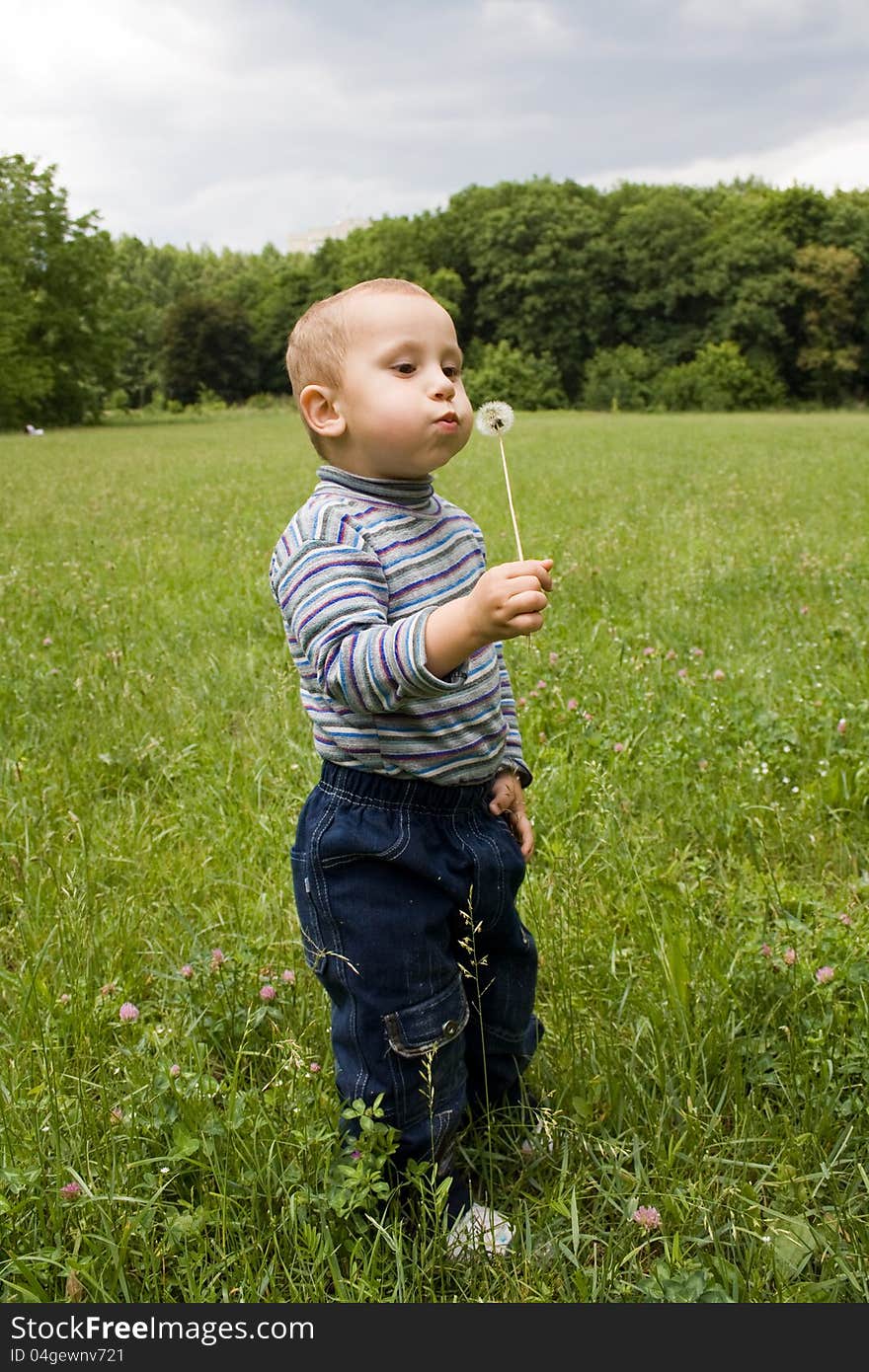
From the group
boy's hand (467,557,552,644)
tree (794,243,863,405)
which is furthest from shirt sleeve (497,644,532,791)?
tree (794,243,863,405)

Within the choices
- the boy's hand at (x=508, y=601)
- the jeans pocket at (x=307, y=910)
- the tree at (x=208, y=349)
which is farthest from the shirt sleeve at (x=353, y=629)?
the tree at (x=208, y=349)

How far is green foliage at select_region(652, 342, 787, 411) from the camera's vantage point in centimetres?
5084

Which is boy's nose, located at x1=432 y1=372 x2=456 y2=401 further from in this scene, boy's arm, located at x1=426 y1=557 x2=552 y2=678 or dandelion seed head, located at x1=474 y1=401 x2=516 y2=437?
boy's arm, located at x1=426 y1=557 x2=552 y2=678

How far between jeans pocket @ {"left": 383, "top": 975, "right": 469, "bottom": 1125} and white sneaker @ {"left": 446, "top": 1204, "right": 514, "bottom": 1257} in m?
0.18

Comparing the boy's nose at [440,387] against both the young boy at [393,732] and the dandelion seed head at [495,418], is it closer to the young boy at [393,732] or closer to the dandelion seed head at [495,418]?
the young boy at [393,732]

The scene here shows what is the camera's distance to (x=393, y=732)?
5.58 ft

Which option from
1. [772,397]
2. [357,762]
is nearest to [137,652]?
[357,762]

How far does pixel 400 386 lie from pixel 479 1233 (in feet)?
4.51

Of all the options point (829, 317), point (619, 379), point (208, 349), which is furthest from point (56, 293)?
point (829, 317)

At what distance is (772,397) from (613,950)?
179 feet

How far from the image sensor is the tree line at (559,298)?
156 feet

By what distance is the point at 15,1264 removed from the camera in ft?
5.45

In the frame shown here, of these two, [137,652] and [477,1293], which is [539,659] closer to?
[137,652]

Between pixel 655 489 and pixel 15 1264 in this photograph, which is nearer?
pixel 15 1264
